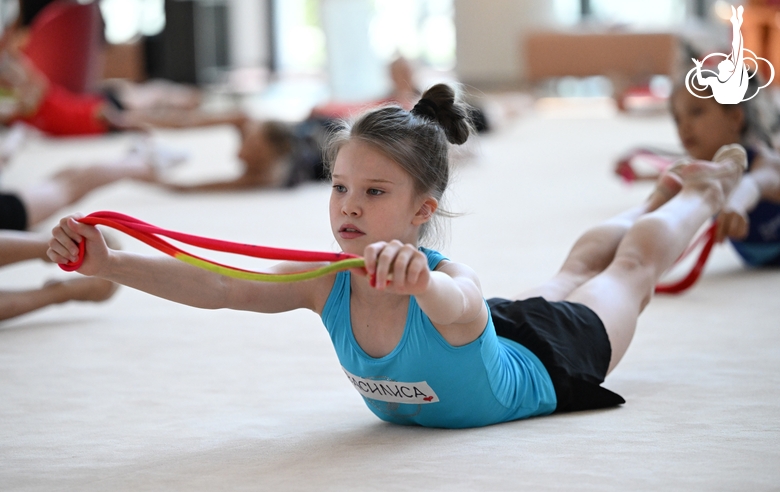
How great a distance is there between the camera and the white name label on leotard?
1.18 metres

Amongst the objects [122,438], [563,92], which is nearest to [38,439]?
[122,438]

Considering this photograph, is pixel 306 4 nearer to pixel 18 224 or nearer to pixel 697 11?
pixel 697 11

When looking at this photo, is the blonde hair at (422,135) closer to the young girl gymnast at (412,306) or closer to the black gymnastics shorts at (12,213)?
the young girl gymnast at (412,306)

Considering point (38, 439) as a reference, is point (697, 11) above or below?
above

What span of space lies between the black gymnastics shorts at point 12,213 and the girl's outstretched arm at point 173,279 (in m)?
1.12

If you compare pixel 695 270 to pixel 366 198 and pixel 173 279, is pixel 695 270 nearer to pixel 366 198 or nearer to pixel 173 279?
pixel 366 198

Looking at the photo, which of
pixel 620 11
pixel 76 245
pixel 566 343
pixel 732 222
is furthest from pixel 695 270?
pixel 620 11

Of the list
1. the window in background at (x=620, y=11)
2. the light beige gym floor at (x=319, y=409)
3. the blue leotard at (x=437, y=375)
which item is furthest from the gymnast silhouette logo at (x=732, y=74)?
the window in background at (x=620, y=11)

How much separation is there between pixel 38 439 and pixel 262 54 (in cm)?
1085

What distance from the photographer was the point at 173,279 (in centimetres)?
118

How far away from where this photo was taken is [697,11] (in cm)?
1022

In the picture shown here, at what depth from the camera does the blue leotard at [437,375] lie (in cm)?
115

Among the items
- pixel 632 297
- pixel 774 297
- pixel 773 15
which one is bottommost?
pixel 774 297

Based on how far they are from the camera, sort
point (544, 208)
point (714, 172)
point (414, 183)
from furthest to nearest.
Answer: point (544, 208) < point (714, 172) < point (414, 183)
